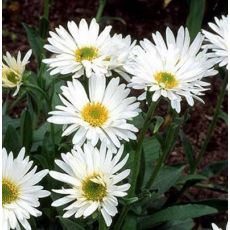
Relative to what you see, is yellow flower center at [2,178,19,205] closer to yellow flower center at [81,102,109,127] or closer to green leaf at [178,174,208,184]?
yellow flower center at [81,102,109,127]

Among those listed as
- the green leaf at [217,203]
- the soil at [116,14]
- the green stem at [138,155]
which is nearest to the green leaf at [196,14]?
the soil at [116,14]

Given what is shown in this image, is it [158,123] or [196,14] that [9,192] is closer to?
[158,123]

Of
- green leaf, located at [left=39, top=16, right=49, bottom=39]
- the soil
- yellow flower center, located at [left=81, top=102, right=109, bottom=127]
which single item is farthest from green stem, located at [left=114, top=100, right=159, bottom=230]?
the soil

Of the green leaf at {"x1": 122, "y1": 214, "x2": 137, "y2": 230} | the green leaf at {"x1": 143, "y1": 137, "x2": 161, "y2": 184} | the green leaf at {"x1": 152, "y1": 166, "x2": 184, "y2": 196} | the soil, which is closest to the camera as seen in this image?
the green leaf at {"x1": 122, "y1": 214, "x2": 137, "y2": 230}

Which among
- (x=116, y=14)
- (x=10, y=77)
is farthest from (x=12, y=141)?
(x=116, y=14)

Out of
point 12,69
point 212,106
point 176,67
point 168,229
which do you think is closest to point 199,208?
point 168,229

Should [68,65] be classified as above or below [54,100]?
below

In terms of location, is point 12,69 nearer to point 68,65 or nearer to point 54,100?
point 68,65
